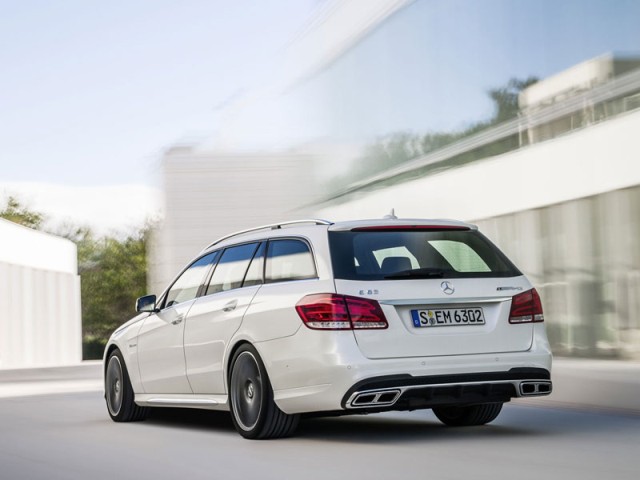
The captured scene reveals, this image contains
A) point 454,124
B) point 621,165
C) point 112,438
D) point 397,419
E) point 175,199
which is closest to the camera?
point 112,438

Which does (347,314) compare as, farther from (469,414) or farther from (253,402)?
(469,414)

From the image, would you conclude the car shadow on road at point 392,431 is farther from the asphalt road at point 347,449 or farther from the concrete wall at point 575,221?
the concrete wall at point 575,221

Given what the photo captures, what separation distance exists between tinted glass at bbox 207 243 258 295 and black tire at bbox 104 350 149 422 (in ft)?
6.96

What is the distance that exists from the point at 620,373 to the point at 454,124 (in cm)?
1157

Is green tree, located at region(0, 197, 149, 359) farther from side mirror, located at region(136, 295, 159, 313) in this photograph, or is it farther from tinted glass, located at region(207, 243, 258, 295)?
tinted glass, located at region(207, 243, 258, 295)

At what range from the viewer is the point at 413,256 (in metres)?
9.44

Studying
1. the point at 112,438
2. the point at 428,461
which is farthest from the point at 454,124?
the point at 428,461

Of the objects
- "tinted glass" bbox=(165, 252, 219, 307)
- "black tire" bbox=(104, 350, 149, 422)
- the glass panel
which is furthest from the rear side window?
"black tire" bbox=(104, 350, 149, 422)

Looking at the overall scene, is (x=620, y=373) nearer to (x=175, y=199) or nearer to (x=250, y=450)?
(x=250, y=450)

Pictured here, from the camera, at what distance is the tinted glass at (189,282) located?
11.4 meters

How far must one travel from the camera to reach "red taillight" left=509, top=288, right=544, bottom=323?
9414 mm

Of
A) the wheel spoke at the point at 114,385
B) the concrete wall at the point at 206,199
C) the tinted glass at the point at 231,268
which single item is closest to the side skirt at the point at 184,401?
the wheel spoke at the point at 114,385

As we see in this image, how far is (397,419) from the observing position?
11.8 metres

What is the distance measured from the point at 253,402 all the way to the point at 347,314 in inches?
50.7
